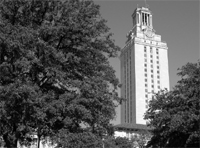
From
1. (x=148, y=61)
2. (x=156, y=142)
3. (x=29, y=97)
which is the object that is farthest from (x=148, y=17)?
(x=29, y=97)

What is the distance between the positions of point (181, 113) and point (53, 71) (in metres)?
12.5

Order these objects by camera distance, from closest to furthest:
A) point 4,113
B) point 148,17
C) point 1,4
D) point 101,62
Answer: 1. point 4,113
2. point 1,4
3. point 101,62
4. point 148,17

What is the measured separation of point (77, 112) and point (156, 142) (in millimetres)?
13661

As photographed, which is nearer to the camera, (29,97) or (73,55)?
(29,97)

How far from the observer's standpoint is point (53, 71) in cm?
1947

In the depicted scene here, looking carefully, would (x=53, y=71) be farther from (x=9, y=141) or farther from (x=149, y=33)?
(x=149, y=33)

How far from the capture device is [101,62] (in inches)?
888

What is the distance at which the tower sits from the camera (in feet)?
480

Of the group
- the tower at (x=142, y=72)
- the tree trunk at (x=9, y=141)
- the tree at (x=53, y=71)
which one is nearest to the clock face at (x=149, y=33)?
the tower at (x=142, y=72)

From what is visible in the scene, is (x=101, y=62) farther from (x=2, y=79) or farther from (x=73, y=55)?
(x=2, y=79)

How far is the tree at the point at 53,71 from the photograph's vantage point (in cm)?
1856

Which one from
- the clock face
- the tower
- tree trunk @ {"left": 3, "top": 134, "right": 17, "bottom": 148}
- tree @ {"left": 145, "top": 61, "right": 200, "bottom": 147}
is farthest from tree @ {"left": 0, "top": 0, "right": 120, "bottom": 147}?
the clock face

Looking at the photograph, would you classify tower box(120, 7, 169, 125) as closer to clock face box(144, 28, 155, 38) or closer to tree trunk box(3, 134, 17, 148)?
clock face box(144, 28, 155, 38)

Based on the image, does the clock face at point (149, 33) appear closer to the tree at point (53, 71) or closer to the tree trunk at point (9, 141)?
the tree at point (53, 71)
